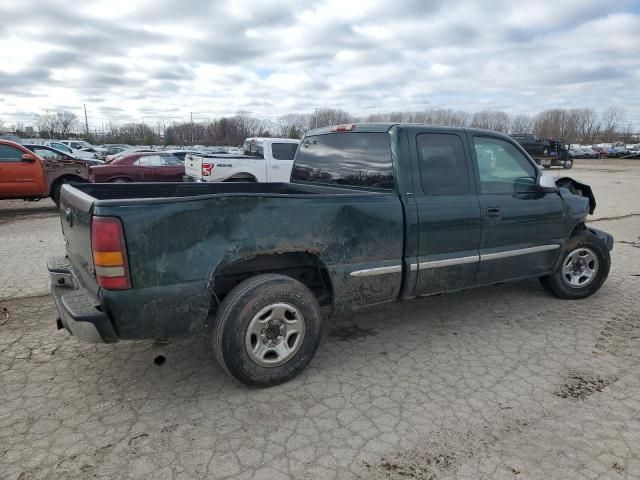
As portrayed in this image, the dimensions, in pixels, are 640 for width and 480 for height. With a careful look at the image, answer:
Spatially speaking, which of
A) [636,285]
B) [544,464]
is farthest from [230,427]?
[636,285]

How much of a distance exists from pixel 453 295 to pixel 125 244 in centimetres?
376

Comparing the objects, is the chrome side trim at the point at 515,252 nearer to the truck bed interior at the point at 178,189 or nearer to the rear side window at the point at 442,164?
the rear side window at the point at 442,164

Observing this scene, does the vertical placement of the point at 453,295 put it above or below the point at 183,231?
below

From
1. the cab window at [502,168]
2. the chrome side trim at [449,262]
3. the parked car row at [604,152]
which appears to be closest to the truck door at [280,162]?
the cab window at [502,168]

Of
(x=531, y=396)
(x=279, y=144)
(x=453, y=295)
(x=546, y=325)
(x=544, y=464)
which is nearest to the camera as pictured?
(x=544, y=464)

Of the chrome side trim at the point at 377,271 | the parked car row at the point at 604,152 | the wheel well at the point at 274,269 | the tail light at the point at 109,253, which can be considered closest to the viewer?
the tail light at the point at 109,253

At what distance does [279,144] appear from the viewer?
1248 centimetres

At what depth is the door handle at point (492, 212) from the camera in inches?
160

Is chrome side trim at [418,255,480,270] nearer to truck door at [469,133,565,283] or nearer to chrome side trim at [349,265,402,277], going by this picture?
truck door at [469,133,565,283]

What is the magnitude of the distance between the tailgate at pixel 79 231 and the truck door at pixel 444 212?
2.40 metres

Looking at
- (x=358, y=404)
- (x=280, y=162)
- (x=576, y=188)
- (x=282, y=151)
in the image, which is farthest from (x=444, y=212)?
(x=282, y=151)

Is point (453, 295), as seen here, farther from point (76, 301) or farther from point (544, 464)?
point (76, 301)

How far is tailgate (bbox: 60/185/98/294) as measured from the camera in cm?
284

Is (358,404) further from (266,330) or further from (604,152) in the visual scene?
(604,152)
